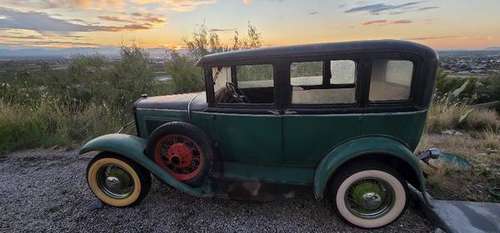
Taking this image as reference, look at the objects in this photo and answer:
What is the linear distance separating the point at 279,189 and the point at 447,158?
2.40m

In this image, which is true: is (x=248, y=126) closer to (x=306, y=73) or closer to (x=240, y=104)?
(x=240, y=104)

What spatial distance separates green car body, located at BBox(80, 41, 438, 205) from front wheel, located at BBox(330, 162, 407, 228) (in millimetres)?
110

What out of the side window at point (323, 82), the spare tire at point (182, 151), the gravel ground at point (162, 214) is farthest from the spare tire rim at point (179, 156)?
the side window at point (323, 82)

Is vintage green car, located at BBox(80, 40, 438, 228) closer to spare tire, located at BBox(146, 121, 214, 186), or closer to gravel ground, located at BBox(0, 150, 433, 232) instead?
spare tire, located at BBox(146, 121, 214, 186)

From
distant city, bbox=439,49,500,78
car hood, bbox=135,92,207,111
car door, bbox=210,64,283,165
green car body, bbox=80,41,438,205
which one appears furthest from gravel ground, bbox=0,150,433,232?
distant city, bbox=439,49,500,78

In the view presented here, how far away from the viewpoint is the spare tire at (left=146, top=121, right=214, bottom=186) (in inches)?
119

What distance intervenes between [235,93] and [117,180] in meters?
1.69

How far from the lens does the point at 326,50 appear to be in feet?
8.57

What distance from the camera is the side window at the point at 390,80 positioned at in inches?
102

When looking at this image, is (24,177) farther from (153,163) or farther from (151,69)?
(151,69)

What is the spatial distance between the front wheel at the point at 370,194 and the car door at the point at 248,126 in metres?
0.71

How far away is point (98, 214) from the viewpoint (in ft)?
10.6

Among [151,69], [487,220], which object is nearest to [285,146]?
[487,220]

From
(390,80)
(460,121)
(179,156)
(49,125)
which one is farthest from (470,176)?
(49,125)
